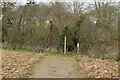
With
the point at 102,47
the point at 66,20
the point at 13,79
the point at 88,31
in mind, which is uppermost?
the point at 66,20

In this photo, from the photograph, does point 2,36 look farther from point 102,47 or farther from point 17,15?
point 102,47

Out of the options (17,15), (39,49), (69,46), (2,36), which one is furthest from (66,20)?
(2,36)

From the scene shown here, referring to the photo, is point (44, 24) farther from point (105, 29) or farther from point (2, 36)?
point (105, 29)

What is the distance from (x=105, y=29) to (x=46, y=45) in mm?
4782

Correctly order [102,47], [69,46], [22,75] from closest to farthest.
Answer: [22,75] < [102,47] < [69,46]

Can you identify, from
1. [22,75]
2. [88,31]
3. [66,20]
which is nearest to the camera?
[22,75]

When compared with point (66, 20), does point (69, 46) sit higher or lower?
lower

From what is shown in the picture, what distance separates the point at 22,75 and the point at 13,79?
1.54 ft

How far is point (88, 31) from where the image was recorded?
1280cm

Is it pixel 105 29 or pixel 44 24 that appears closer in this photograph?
pixel 105 29

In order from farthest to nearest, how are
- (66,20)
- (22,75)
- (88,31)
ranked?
(66,20) < (88,31) < (22,75)

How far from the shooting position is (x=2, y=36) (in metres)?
14.9

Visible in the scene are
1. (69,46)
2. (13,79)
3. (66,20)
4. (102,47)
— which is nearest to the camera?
(13,79)

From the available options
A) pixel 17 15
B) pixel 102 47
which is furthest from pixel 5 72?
pixel 17 15
